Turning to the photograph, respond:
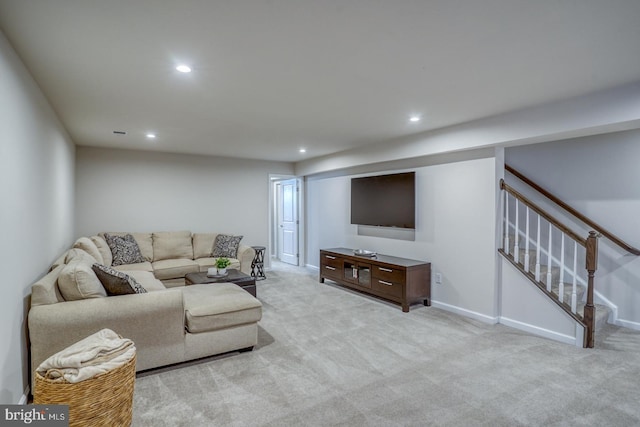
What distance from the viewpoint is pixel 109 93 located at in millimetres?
2984

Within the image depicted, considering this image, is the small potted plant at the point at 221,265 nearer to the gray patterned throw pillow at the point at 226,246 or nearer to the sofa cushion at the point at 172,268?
the sofa cushion at the point at 172,268

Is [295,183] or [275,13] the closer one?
[275,13]

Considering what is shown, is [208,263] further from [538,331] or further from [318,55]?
[538,331]

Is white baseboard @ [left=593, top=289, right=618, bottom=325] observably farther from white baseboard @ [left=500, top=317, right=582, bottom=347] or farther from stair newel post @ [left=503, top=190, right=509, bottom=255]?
stair newel post @ [left=503, top=190, right=509, bottom=255]

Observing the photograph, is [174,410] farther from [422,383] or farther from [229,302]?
[422,383]

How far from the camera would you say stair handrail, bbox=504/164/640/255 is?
12.7 ft

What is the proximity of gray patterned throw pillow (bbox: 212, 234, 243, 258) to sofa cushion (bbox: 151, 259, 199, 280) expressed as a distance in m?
0.52

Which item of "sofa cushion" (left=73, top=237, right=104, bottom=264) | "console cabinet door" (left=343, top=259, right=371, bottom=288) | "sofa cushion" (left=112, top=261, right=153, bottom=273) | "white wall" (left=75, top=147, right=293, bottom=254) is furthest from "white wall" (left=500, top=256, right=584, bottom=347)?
"sofa cushion" (left=73, top=237, right=104, bottom=264)

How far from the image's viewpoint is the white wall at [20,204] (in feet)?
6.40

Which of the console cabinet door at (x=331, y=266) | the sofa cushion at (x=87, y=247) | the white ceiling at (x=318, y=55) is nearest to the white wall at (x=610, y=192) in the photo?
the white ceiling at (x=318, y=55)

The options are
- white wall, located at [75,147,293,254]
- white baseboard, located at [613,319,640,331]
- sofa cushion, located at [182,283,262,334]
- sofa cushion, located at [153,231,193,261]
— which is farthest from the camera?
sofa cushion, located at [153,231,193,261]

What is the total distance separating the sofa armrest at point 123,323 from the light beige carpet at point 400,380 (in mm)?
198

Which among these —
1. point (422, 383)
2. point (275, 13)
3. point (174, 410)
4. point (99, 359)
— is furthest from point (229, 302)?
point (275, 13)

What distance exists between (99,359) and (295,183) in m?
5.86
